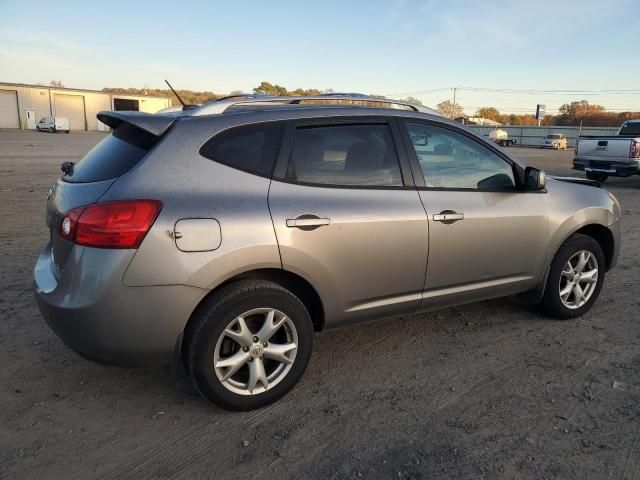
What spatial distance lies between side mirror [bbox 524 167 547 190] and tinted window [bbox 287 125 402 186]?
111 centimetres

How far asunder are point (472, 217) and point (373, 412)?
1.50m

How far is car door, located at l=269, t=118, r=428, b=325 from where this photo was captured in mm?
2885

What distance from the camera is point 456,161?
3.60 m

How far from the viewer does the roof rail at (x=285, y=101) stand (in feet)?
9.77

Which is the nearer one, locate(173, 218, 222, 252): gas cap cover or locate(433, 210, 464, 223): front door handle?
locate(173, 218, 222, 252): gas cap cover

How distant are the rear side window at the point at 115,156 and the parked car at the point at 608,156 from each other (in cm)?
1352

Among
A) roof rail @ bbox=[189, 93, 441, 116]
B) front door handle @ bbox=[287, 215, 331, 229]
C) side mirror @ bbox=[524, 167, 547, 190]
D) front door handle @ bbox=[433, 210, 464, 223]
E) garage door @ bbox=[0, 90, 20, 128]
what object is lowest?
front door handle @ bbox=[433, 210, 464, 223]

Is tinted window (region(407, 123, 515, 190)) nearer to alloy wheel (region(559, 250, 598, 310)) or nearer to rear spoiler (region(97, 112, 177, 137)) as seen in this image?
alloy wheel (region(559, 250, 598, 310))

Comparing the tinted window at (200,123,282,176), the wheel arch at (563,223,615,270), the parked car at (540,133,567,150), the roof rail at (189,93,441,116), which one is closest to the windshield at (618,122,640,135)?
the wheel arch at (563,223,615,270)

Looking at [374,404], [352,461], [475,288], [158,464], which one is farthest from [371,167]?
[158,464]

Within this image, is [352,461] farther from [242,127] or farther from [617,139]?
[617,139]

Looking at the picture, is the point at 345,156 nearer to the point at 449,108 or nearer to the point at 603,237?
the point at 603,237

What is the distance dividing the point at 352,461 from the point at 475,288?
1724mm

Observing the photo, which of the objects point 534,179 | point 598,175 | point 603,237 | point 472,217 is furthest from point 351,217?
point 598,175
